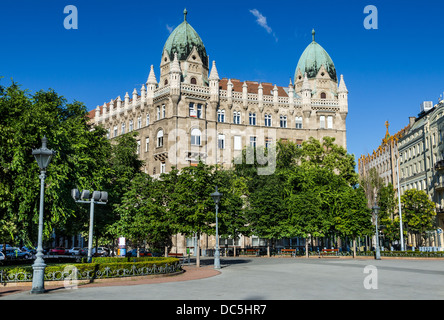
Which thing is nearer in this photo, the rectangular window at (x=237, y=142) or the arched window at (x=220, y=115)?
the arched window at (x=220, y=115)

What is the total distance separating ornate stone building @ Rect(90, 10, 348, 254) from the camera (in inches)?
2751

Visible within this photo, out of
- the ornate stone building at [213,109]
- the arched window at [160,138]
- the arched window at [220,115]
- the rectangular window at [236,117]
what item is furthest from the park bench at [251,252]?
the rectangular window at [236,117]

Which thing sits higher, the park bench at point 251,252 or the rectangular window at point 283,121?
the rectangular window at point 283,121

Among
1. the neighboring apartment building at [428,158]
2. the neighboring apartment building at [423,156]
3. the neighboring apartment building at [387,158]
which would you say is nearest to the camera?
the neighboring apartment building at [428,158]

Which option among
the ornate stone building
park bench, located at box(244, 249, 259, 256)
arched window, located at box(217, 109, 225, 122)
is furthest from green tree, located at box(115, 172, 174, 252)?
arched window, located at box(217, 109, 225, 122)

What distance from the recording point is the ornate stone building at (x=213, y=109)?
69.9 m

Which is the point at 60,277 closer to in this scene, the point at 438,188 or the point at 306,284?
the point at 306,284

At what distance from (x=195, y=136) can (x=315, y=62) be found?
27.6 m

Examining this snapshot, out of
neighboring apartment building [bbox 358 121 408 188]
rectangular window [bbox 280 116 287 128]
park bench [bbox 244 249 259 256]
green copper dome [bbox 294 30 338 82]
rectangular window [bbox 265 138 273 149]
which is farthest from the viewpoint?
neighboring apartment building [bbox 358 121 408 188]

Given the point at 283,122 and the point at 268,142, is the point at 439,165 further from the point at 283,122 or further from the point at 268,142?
the point at 268,142

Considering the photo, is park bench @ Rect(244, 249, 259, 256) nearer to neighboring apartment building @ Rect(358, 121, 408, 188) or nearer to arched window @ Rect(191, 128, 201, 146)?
arched window @ Rect(191, 128, 201, 146)

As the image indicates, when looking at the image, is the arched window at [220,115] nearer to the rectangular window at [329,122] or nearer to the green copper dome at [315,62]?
the green copper dome at [315,62]

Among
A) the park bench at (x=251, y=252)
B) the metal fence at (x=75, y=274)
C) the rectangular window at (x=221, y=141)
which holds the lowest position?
the park bench at (x=251, y=252)

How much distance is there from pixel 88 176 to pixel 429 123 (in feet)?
190
